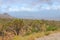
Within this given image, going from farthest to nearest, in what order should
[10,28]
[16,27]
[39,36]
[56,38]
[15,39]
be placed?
[16,27]
[10,28]
[39,36]
[56,38]
[15,39]

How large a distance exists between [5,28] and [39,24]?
912 cm

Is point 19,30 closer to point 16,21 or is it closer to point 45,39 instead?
point 16,21

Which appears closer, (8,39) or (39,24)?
(8,39)

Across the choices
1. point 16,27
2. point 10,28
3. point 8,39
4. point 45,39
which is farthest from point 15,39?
point 16,27

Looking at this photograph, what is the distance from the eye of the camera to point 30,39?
69.7 ft

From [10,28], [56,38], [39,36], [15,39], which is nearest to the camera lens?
[15,39]

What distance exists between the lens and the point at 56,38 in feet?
73.3

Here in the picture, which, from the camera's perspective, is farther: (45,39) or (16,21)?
(16,21)

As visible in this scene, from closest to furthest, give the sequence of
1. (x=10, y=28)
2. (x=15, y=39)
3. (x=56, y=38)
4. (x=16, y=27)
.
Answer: (x=15, y=39)
(x=56, y=38)
(x=10, y=28)
(x=16, y=27)

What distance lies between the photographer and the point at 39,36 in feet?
79.8

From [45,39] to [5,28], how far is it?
33.7ft

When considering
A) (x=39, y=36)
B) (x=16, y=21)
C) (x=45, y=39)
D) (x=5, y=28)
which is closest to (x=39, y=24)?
(x=16, y=21)

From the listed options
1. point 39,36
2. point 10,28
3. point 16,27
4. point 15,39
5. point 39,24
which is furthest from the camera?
point 39,24

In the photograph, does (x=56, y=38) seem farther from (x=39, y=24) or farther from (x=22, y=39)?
(x=39, y=24)
